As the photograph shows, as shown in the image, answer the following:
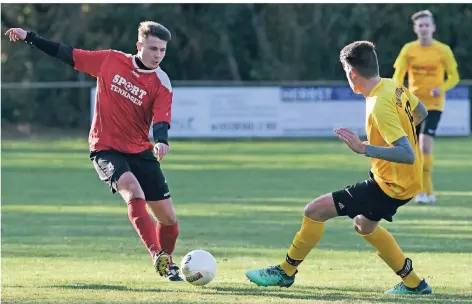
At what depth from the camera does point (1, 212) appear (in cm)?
1341

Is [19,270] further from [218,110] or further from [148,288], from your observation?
[218,110]

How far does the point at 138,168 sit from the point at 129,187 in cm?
37

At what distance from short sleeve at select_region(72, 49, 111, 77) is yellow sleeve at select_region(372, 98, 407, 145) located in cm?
240

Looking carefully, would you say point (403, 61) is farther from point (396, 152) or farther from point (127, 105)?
point (396, 152)

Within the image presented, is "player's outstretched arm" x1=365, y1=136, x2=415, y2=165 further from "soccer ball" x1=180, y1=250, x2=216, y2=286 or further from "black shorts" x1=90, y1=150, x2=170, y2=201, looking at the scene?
"black shorts" x1=90, y1=150, x2=170, y2=201

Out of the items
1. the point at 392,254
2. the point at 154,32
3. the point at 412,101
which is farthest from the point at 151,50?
the point at 392,254

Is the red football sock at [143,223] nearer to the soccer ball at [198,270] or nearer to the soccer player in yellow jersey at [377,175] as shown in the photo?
the soccer ball at [198,270]

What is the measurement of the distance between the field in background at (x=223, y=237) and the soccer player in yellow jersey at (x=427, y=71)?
954 millimetres

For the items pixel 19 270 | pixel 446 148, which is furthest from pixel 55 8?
pixel 19 270

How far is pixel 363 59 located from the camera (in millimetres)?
7270

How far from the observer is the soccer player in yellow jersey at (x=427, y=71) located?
47.3ft

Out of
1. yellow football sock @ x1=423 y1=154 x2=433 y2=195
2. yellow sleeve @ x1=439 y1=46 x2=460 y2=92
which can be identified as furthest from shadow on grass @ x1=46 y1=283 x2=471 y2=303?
yellow sleeve @ x1=439 y1=46 x2=460 y2=92

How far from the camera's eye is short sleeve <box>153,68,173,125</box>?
825 cm

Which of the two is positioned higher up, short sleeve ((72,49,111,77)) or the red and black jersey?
short sleeve ((72,49,111,77))
